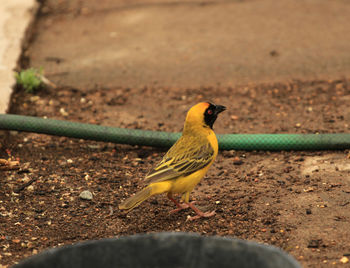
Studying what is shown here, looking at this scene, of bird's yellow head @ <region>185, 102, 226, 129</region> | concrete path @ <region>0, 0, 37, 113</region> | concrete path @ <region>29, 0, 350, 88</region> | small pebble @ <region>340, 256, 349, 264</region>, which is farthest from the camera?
concrete path @ <region>29, 0, 350, 88</region>

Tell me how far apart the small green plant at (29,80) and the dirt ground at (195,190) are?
113mm

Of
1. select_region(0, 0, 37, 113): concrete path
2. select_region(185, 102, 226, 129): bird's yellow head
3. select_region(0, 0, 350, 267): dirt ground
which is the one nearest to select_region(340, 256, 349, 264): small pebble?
select_region(0, 0, 350, 267): dirt ground

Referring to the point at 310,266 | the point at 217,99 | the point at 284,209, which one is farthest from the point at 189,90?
the point at 310,266

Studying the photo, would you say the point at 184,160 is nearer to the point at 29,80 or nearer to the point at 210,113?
the point at 210,113

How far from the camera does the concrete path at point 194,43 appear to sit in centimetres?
720

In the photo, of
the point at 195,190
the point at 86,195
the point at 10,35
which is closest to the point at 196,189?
the point at 195,190

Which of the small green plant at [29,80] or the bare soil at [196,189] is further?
the small green plant at [29,80]

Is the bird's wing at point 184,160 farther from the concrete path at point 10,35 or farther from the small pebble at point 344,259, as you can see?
the concrete path at point 10,35

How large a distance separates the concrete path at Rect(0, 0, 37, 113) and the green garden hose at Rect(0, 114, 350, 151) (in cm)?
63

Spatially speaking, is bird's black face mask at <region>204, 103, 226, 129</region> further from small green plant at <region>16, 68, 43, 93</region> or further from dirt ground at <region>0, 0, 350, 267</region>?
small green plant at <region>16, 68, 43, 93</region>

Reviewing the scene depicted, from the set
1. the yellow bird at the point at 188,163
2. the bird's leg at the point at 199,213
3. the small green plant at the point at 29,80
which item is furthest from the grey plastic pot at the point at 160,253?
the small green plant at the point at 29,80

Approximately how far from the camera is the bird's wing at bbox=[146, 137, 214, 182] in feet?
14.1

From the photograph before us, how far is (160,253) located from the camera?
8.43 ft

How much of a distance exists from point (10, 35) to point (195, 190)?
427 centimetres
